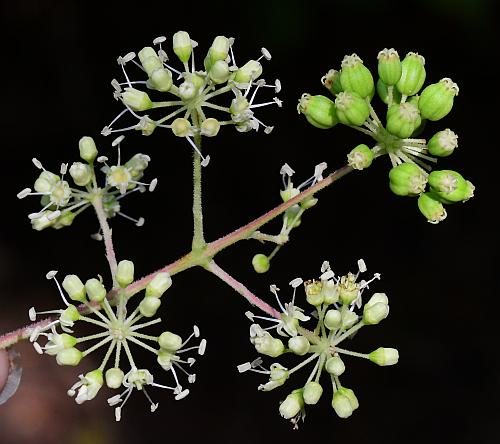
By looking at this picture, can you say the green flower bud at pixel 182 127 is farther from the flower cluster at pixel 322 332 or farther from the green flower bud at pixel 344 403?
the green flower bud at pixel 344 403

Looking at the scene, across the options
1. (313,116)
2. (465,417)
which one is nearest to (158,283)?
(313,116)

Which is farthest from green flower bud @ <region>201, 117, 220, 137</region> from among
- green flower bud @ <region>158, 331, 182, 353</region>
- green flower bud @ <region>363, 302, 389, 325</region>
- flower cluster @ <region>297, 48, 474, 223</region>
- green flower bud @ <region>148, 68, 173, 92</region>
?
green flower bud @ <region>363, 302, 389, 325</region>

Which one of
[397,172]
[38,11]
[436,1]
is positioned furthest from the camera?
[38,11]

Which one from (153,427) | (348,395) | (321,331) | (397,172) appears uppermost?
(153,427)

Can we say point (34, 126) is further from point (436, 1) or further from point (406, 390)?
point (406, 390)

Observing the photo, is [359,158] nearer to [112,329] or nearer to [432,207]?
[432,207]

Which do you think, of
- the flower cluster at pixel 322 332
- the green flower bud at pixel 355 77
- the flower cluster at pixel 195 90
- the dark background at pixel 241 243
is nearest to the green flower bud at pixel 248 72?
the flower cluster at pixel 195 90

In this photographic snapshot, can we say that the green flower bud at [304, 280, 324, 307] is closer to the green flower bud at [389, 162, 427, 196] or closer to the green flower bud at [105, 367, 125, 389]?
the green flower bud at [389, 162, 427, 196]

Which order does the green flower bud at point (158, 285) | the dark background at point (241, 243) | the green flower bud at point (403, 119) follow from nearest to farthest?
the green flower bud at point (403, 119), the green flower bud at point (158, 285), the dark background at point (241, 243)
